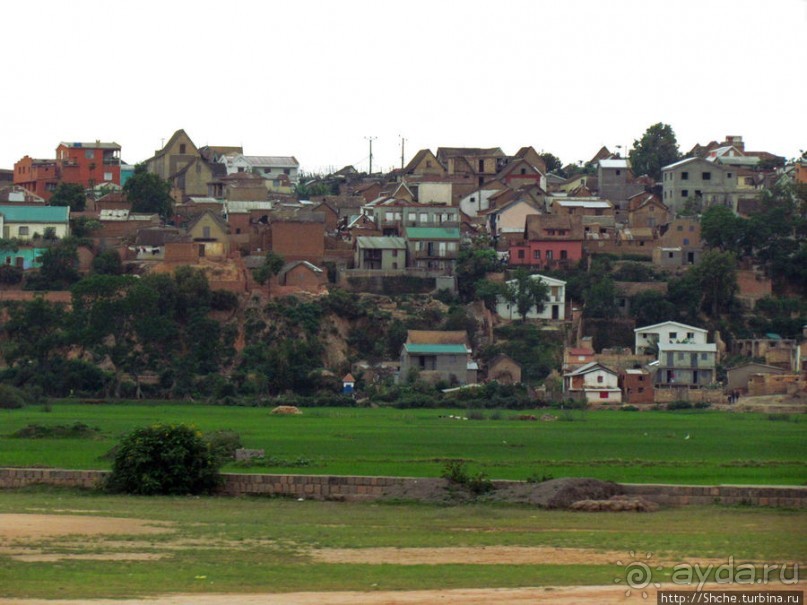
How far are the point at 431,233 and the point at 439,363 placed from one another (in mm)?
12431

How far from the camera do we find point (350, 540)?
24891 mm

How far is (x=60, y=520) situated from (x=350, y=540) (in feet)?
16.2

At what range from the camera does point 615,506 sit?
95.0ft

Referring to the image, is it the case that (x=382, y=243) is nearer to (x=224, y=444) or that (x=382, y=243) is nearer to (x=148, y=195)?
(x=148, y=195)

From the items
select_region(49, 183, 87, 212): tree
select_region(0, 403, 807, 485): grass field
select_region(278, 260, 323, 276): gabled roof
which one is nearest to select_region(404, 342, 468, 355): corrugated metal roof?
select_region(0, 403, 807, 485): grass field

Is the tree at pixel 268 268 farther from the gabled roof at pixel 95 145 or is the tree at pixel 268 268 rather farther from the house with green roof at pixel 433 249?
the gabled roof at pixel 95 145

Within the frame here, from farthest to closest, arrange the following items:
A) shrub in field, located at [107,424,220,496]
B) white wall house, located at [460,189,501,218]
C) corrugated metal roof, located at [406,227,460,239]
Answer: white wall house, located at [460,189,501,218]
corrugated metal roof, located at [406,227,460,239]
shrub in field, located at [107,424,220,496]

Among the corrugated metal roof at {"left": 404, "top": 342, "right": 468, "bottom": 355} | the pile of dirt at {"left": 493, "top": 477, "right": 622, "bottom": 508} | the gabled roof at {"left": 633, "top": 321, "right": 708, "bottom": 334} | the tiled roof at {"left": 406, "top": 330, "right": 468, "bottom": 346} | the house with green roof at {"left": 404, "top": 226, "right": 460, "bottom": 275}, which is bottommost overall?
the pile of dirt at {"left": 493, "top": 477, "right": 622, "bottom": 508}

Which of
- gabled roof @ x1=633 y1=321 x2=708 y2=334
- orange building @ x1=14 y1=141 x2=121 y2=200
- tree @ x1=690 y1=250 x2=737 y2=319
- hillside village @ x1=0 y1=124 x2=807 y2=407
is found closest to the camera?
hillside village @ x1=0 y1=124 x2=807 y2=407

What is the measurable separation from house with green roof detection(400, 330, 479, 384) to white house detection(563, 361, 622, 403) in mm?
4139

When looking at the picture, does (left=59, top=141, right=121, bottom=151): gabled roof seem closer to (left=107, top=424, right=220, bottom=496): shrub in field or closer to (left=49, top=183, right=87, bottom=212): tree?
(left=49, top=183, right=87, bottom=212): tree

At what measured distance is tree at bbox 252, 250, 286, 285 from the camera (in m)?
73.2

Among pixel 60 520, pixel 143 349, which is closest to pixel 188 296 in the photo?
pixel 143 349

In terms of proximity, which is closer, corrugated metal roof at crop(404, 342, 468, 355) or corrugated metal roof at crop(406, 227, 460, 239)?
corrugated metal roof at crop(404, 342, 468, 355)
